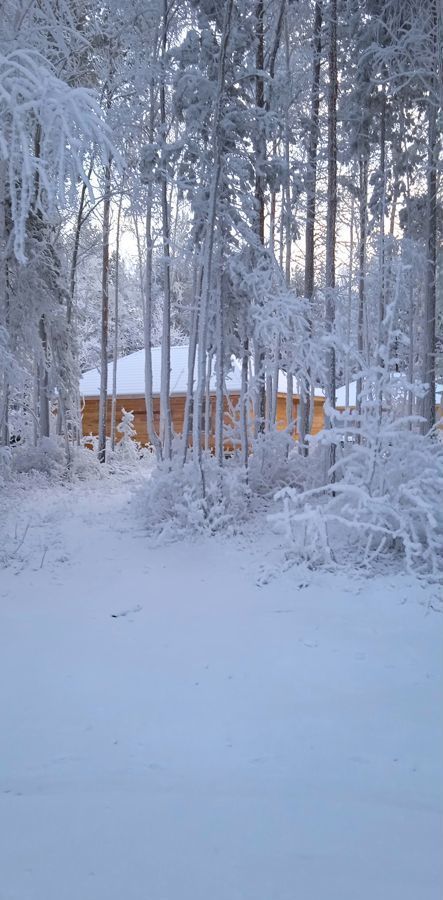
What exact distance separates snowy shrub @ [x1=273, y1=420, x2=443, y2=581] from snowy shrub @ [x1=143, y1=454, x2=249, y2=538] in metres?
1.58

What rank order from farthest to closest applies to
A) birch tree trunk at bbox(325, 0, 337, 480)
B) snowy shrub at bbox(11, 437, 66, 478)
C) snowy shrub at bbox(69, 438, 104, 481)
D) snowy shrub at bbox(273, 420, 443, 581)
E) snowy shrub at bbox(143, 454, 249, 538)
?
snowy shrub at bbox(69, 438, 104, 481), snowy shrub at bbox(11, 437, 66, 478), birch tree trunk at bbox(325, 0, 337, 480), snowy shrub at bbox(143, 454, 249, 538), snowy shrub at bbox(273, 420, 443, 581)

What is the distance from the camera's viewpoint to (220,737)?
3.63 meters

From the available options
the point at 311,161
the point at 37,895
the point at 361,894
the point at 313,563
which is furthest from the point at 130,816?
the point at 311,161

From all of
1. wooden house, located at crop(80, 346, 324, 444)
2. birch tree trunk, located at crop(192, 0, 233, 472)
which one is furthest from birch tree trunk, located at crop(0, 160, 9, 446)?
wooden house, located at crop(80, 346, 324, 444)

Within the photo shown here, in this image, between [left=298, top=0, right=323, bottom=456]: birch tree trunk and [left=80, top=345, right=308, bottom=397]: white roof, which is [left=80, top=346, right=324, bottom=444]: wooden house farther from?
[left=298, top=0, right=323, bottom=456]: birch tree trunk

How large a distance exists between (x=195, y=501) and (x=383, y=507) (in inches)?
111

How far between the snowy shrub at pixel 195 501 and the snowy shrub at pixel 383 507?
62.4 inches

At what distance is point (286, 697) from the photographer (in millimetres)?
4141

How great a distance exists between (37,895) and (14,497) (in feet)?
30.6

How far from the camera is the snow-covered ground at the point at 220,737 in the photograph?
2.52m

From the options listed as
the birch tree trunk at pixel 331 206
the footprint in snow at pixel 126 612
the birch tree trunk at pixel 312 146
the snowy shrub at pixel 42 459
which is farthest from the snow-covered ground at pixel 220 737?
the snowy shrub at pixel 42 459

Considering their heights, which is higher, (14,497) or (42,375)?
(42,375)

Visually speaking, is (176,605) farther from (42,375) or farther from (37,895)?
(42,375)

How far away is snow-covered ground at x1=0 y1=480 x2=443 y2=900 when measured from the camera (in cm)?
252
